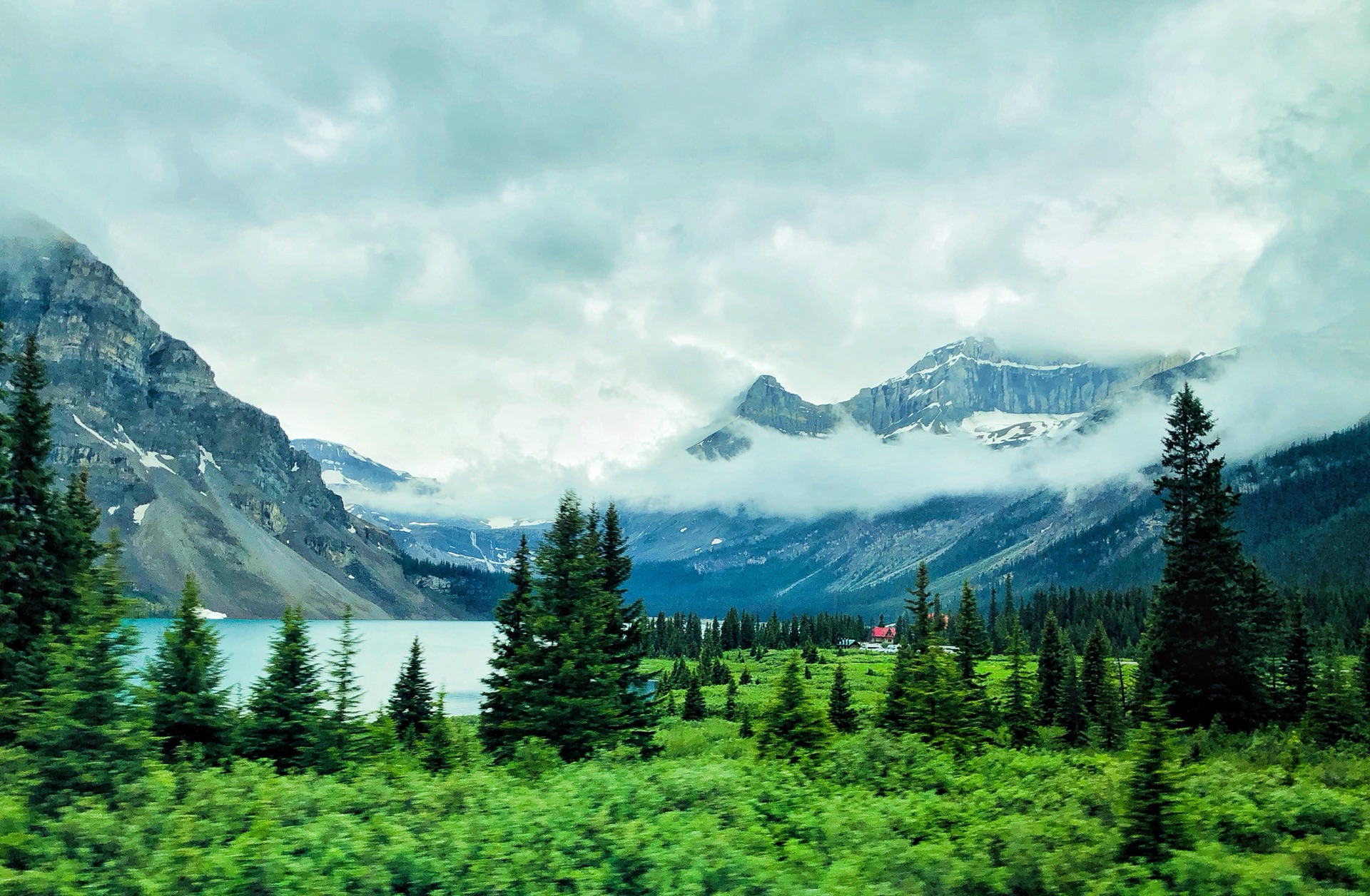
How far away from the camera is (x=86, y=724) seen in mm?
11039

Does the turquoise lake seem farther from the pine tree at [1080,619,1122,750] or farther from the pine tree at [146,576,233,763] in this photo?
the pine tree at [1080,619,1122,750]

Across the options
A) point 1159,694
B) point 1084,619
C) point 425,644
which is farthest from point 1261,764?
point 425,644

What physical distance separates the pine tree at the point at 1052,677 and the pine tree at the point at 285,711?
47473 mm

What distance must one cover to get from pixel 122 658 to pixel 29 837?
5.73m

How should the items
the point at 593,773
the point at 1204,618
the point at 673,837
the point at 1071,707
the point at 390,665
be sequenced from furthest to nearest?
the point at 390,665 → the point at 1071,707 → the point at 1204,618 → the point at 593,773 → the point at 673,837

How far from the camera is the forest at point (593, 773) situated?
7684 millimetres

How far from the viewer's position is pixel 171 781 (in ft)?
31.3

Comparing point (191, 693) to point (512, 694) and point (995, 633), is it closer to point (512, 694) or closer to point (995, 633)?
point (512, 694)

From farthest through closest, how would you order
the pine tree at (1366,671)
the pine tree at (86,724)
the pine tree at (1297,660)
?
the pine tree at (1297,660)
the pine tree at (1366,671)
the pine tree at (86,724)

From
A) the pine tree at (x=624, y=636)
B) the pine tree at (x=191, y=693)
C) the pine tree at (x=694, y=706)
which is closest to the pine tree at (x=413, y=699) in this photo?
the pine tree at (x=624, y=636)

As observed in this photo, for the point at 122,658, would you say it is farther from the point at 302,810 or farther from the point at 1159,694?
the point at 1159,694

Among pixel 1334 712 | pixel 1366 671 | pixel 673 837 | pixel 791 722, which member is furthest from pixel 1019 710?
pixel 673 837

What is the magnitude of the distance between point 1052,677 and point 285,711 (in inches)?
2009

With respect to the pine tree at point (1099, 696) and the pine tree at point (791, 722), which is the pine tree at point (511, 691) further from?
the pine tree at point (1099, 696)
